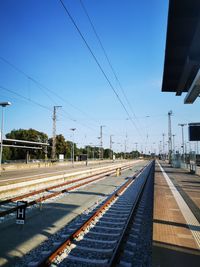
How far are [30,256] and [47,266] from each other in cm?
108

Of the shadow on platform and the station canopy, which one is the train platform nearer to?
the shadow on platform

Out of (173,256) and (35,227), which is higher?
(173,256)

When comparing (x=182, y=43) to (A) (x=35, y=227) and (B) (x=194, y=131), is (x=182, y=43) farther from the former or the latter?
(B) (x=194, y=131)

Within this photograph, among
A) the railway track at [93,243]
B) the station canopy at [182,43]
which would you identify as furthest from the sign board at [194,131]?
the railway track at [93,243]

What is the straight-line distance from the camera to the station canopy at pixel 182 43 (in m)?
5.67

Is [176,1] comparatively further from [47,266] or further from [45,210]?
[45,210]

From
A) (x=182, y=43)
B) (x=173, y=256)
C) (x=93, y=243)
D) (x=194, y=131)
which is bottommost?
(x=93, y=243)

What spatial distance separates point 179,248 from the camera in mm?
6734

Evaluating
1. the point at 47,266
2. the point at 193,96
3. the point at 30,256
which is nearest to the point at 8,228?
the point at 30,256

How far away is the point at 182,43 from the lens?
286 inches

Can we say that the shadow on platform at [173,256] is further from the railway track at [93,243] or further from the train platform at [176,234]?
the railway track at [93,243]

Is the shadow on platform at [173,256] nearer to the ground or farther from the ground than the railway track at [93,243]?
farther from the ground

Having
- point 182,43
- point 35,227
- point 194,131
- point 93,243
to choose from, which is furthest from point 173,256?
point 194,131

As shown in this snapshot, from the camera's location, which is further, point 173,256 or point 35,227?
point 35,227
